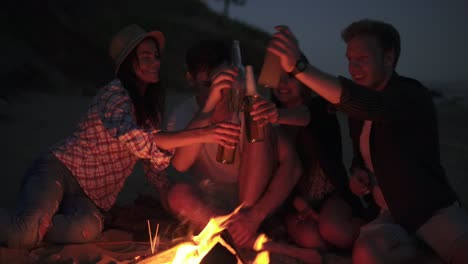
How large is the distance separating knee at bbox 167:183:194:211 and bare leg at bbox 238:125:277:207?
40 cm

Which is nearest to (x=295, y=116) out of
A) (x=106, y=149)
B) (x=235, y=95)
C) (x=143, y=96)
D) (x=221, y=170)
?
(x=235, y=95)

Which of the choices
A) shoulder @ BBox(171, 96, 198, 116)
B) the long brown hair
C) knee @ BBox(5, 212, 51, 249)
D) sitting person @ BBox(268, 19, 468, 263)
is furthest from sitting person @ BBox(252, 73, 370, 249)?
knee @ BBox(5, 212, 51, 249)

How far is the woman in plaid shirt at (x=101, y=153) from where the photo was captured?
2.84m

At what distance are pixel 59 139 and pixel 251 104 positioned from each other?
446 cm

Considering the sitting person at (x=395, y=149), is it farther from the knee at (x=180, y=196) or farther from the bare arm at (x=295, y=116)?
the knee at (x=180, y=196)

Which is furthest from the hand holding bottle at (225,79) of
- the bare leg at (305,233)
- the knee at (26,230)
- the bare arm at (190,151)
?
the knee at (26,230)

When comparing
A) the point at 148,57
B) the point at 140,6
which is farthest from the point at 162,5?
the point at 148,57

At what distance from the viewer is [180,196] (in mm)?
3227

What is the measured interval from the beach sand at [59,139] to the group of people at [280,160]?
137 mm

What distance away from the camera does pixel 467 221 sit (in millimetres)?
2430

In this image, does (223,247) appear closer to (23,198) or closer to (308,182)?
(308,182)

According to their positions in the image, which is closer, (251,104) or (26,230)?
(251,104)

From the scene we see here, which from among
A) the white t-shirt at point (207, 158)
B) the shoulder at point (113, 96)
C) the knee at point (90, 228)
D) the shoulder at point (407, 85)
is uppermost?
the shoulder at point (407, 85)

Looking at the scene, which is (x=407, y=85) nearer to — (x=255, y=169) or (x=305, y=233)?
(x=255, y=169)
